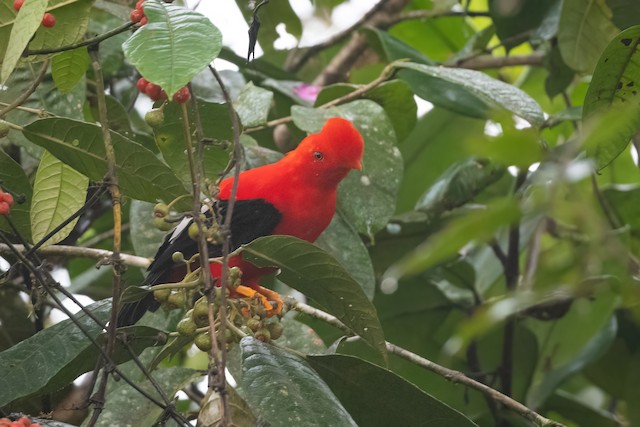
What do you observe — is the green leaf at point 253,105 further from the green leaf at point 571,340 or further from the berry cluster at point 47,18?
the green leaf at point 571,340

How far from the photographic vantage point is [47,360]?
1709 millimetres

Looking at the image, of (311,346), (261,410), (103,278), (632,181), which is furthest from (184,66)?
(632,181)

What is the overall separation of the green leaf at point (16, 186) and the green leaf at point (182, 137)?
33 centimetres

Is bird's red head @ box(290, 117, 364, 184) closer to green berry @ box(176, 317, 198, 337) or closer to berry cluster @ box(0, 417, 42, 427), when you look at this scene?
green berry @ box(176, 317, 198, 337)

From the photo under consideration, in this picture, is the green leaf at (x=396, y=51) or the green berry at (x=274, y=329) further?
the green leaf at (x=396, y=51)

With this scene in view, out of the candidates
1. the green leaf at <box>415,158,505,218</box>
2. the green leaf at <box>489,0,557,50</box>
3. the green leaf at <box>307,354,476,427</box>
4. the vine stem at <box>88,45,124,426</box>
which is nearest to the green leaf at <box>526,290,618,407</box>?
the green leaf at <box>415,158,505,218</box>

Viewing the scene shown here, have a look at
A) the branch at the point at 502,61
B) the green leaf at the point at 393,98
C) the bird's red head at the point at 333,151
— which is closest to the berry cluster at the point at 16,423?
the bird's red head at the point at 333,151

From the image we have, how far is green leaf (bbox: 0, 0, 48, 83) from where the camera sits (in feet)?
4.79

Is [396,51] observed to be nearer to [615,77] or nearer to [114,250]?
[615,77]

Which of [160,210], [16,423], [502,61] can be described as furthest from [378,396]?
[502,61]

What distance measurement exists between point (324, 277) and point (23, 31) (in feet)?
2.23

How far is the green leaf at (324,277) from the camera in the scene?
1649 millimetres

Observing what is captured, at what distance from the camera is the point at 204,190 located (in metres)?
1.61

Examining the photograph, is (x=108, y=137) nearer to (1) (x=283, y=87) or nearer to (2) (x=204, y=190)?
(2) (x=204, y=190)
